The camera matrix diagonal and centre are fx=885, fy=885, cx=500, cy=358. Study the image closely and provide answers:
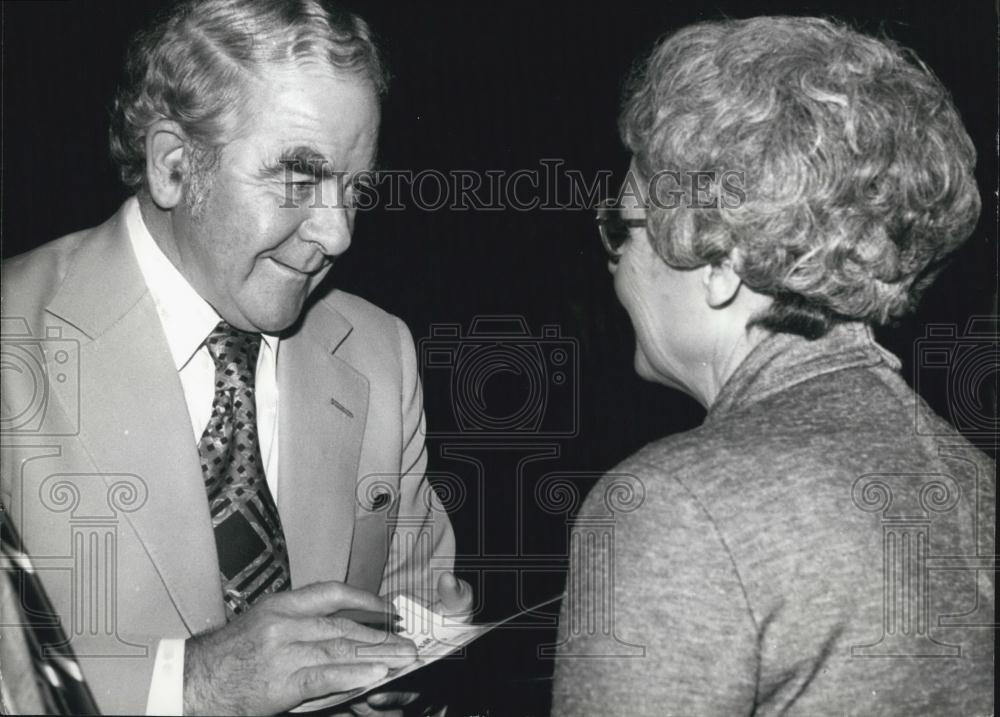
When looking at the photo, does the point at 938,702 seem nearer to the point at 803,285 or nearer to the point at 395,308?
the point at 803,285

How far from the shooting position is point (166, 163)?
6.49 ft

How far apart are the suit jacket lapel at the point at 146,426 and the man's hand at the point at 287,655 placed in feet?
0.35

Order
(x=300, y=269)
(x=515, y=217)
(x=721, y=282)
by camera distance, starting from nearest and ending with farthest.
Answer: (x=721, y=282) → (x=300, y=269) → (x=515, y=217)

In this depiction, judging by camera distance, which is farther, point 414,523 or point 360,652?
point 414,523

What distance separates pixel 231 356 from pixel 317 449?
302 millimetres

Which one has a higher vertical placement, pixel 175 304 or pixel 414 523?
pixel 175 304

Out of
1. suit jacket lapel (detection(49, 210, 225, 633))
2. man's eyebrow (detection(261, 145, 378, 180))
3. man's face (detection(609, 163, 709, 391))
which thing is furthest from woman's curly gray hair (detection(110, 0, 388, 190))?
man's face (detection(609, 163, 709, 391))

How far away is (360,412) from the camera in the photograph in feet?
7.45

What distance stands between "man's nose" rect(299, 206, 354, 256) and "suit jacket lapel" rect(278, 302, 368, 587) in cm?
31

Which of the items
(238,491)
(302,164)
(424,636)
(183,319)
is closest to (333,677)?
(424,636)

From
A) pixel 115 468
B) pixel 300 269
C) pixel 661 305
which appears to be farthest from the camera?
pixel 300 269

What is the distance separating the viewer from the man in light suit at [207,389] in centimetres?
175

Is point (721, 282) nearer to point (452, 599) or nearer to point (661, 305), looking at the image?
point (661, 305)

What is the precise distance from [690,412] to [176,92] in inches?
84.0
